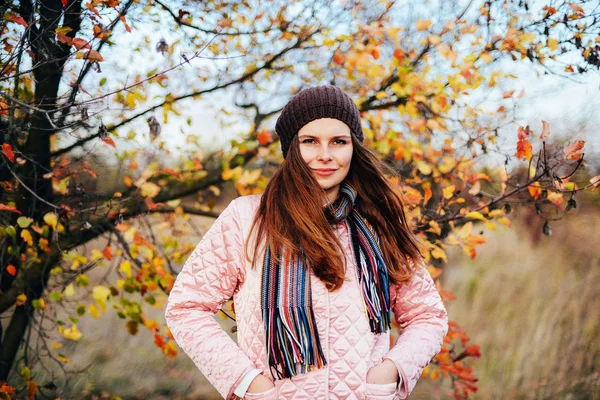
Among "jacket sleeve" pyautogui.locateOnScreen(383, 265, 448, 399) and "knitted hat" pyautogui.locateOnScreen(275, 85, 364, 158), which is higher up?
"knitted hat" pyautogui.locateOnScreen(275, 85, 364, 158)

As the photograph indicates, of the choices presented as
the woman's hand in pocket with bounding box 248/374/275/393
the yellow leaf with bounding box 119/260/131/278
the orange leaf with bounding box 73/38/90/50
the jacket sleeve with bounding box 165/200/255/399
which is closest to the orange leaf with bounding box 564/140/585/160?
the jacket sleeve with bounding box 165/200/255/399

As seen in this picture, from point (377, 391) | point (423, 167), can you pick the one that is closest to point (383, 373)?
point (377, 391)

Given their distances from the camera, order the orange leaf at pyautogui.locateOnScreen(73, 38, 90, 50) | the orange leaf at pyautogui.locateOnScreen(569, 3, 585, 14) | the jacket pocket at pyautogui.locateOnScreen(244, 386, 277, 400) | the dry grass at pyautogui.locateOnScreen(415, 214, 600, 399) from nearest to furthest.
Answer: the jacket pocket at pyautogui.locateOnScreen(244, 386, 277, 400), the orange leaf at pyautogui.locateOnScreen(73, 38, 90, 50), the orange leaf at pyautogui.locateOnScreen(569, 3, 585, 14), the dry grass at pyautogui.locateOnScreen(415, 214, 600, 399)

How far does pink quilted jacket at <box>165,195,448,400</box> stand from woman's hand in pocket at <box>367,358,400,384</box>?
2cm

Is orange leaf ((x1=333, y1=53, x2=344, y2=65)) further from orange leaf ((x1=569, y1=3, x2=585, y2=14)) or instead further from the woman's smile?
the woman's smile

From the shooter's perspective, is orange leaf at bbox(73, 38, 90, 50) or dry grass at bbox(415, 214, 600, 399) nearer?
orange leaf at bbox(73, 38, 90, 50)

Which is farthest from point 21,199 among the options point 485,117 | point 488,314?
point 488,314

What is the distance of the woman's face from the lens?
1.92 meters

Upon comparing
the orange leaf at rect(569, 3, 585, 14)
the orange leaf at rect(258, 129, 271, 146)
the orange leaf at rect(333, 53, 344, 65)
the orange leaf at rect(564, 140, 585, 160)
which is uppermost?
the orange leaf at rect(333, 53, 344, 65)

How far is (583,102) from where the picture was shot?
3703 millimetres

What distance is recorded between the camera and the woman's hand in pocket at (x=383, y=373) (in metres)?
1.70

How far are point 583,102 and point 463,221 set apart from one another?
1.41 meters

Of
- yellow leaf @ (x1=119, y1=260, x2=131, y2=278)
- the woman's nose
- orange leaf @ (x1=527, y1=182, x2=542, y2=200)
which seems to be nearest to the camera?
the woman's nose

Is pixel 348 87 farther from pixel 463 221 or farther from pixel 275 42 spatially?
pixel 463 221
